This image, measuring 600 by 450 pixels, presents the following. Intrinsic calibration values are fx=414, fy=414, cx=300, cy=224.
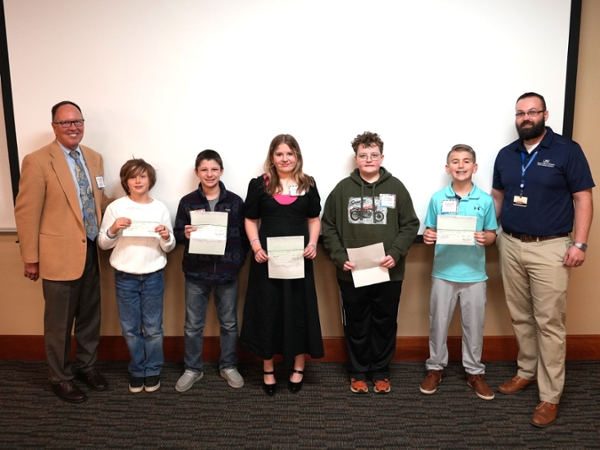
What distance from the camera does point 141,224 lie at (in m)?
2.72

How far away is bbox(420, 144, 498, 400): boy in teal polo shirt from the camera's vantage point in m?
2.74

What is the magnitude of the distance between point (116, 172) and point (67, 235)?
0.60m

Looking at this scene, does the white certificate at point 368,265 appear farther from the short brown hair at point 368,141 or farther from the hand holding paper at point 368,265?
the short brown hair at point 368,141

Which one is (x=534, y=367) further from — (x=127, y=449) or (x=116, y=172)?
(x=116, y=172)

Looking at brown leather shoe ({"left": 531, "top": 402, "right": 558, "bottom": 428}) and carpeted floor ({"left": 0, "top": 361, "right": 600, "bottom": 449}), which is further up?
brown leather shoe ({"left": 531, "top": 402, "right": 558, "bottom": 428})

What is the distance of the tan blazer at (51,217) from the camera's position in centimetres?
262

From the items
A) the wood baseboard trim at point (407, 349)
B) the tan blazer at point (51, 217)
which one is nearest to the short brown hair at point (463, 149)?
the wood baseboard trim at point (407, 349)

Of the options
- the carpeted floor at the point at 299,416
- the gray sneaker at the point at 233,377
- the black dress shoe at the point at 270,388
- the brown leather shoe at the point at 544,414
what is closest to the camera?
the carpeted floor at the point at 299,416

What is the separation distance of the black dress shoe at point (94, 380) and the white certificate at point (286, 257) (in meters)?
1.46

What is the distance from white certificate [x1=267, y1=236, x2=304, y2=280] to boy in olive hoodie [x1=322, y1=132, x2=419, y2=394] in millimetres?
230

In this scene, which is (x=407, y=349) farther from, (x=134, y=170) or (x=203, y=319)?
(x=134, y=170)

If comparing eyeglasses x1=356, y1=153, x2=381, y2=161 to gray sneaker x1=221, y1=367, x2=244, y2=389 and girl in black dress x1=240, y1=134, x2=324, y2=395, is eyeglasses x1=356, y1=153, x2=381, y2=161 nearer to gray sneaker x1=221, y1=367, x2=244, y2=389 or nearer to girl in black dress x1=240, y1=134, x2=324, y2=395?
girl in black dress x1=240, y1=134, x2=324, y2=395

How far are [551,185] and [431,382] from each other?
4.96 ft

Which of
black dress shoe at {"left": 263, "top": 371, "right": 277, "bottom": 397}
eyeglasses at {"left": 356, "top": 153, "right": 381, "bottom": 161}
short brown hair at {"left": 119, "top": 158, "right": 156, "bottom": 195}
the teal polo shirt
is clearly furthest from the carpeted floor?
eyeglasses at {"left": 356, "top": 153, "right": 381, "bottom": 161}
